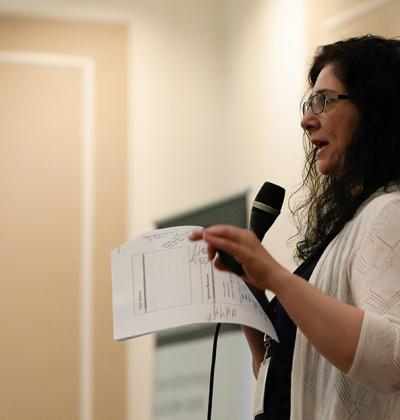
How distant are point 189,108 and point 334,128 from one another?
9.85ft

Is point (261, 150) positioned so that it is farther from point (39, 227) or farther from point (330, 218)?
point (330, 218)

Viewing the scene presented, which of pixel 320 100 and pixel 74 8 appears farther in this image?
pixel 74 8

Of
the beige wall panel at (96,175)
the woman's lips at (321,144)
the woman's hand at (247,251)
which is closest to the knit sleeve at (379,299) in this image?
the woman's hand at (247,251)

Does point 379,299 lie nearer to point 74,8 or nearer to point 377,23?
point 377,23

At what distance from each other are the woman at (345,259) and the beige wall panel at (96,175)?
8.78 ft

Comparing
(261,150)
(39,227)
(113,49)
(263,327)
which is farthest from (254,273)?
(113,49)

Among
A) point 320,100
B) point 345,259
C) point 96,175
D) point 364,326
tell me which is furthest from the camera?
point 96,175

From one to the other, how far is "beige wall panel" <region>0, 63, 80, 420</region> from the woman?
2704 millimetres

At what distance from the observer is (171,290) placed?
1.32 m

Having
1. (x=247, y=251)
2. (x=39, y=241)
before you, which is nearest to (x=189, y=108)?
(x=39, y=241)

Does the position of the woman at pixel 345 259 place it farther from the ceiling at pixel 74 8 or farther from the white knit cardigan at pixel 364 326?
the ceiling at pixel 74 8

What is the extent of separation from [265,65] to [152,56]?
2.92ft

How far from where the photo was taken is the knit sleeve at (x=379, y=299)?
1056mm

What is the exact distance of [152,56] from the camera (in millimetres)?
4344
